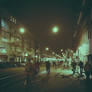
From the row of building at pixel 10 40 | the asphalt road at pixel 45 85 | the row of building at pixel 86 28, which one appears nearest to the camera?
the asphalt road at pixel 45 85

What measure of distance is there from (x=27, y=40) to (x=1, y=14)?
956 inches

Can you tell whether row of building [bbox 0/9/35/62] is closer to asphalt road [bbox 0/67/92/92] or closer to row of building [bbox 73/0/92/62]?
row of building [bbox 73/0/92/62]

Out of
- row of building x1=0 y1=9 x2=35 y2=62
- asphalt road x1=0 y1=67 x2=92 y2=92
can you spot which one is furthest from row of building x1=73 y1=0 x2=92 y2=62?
row of building x1=0 y1=9 x2=35 y2=62

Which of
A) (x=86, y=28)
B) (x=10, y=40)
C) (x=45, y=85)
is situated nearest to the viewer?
(x=45, y=85)

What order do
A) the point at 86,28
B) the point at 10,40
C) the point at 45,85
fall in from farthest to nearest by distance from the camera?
the point at 10,40
the point at 86,28
the point at 45,85

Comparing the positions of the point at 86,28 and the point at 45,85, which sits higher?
the point at 86,28

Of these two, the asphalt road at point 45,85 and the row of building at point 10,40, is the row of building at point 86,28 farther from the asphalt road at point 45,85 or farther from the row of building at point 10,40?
the row of building at point 10,40

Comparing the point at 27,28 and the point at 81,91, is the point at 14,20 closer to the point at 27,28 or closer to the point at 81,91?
the point at 27,28

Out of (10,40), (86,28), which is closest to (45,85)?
(86,28)

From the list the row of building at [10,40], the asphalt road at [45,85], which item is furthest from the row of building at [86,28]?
the row of building at [10,40]

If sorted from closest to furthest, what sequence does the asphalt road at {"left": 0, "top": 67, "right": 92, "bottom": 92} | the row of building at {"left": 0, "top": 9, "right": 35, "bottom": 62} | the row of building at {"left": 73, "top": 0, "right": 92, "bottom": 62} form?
the asphalt road at {"left": 0, "top": 67, "right": 92, "bottom": 92}
the row of building at {"left": 73, "top": 0, "right": 92, "bottom": 62}
the row of building at {"left": 0, "top": 9, "right": 35, "bottom": 62}

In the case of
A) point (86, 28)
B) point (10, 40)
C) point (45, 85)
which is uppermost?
point (10, 40)

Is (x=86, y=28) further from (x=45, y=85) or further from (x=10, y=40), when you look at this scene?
(x=10, y=40)

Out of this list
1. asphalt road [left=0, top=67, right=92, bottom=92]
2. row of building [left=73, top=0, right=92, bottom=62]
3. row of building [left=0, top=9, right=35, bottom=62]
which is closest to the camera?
asphalt road [left=0, top=67, right=92, bottom=92]
